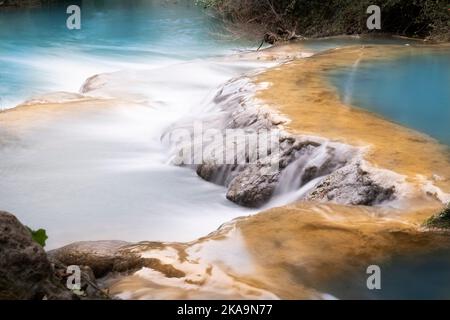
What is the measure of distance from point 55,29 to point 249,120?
18839mm

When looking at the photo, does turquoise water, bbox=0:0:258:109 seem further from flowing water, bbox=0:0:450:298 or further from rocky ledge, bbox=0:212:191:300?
rocky ledge, bbox=0:212:191:300

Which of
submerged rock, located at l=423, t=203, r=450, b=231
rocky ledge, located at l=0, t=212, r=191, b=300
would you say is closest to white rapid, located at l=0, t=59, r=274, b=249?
submerged rock, located at l=423, t=203, r=450, b=231

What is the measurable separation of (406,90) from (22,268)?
9339mm

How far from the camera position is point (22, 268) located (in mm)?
3600

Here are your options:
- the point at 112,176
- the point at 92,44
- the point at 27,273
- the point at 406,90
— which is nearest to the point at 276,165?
the point at 112,176

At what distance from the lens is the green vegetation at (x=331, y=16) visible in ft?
63.9

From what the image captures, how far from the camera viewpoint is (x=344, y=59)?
13.9m

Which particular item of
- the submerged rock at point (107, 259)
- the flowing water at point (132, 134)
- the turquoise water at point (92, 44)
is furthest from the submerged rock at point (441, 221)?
the turquoise water at point (92, 44)

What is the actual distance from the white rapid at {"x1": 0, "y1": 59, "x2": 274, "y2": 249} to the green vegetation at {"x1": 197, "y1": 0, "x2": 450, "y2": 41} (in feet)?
28.9

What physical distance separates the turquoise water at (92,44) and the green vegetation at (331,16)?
3.50 ft

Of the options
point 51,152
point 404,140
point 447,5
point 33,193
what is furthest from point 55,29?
point 404,140

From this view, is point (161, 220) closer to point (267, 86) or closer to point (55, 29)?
point (267, 86)

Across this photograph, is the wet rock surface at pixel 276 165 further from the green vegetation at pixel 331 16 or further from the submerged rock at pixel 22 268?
the green vegetation at pixel 331 16

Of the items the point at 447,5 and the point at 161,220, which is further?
the point at 447,5
